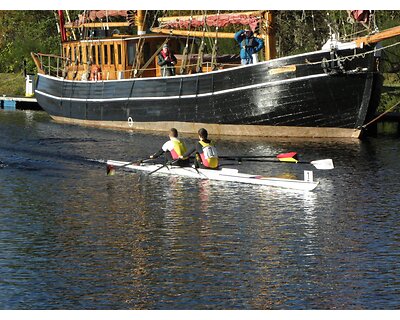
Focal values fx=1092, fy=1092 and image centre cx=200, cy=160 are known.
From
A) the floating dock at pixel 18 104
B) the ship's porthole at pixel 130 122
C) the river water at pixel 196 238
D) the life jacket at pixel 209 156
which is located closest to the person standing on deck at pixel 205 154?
the life jacket at pixel 209 156

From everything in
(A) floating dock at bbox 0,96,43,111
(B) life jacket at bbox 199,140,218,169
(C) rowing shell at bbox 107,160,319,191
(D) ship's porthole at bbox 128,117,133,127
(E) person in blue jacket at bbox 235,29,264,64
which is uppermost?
(E) person in blue jacket at bbox 235,29,264,64

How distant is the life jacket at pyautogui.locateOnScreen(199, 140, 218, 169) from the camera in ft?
100

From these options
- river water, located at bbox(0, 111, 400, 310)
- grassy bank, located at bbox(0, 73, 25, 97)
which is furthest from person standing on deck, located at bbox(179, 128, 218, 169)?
grassy bank, located at bbox(0, 73, 25, 97)

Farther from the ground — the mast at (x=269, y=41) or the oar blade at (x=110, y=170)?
the mast at (x=269, y=41)

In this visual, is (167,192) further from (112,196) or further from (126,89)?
(126,89)

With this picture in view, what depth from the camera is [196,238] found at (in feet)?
77.8

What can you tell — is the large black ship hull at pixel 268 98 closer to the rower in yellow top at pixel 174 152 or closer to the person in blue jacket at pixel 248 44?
the person in blue jacket at pixel 248 44

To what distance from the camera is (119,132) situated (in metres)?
46.9

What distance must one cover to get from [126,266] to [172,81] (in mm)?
24350

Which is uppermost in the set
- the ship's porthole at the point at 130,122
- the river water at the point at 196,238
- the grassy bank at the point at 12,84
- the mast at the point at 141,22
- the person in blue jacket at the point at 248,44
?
the mast at the point at 141,22

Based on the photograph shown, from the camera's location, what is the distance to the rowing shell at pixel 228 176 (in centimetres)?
2945

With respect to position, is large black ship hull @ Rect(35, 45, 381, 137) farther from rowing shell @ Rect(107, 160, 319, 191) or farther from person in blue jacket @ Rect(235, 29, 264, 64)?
rowing shell @ Rect(107, 160, 319, 191)

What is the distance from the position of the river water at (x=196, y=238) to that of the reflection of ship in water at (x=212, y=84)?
386 centimetres

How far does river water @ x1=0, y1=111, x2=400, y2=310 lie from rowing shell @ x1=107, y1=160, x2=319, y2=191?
→ 0.26 m
